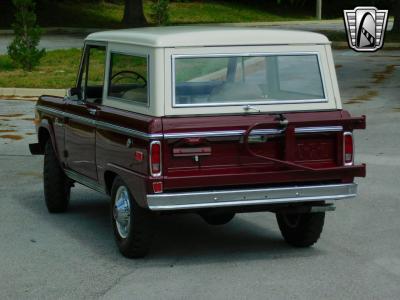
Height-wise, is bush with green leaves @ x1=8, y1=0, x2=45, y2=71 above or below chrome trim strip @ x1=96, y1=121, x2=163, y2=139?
below

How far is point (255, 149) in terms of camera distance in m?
7.65

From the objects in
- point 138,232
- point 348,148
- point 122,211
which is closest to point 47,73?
point 122,211

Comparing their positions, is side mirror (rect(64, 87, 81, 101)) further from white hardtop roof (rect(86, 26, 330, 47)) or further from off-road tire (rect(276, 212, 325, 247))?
off-road tire (rect(276, 212, 325, 247))

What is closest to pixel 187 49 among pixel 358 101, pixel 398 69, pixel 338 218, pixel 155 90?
pixel 155 90

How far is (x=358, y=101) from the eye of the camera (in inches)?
801

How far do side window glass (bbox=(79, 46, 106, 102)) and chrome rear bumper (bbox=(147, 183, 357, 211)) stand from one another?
177 centimetres

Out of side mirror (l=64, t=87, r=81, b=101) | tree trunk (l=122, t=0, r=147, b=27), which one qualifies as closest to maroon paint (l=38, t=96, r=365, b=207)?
side mirror (l=64, t=87, r=81, b=101)

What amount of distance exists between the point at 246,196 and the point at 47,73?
59.1ft

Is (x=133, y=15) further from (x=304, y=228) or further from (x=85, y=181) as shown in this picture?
(x=304, y=228)

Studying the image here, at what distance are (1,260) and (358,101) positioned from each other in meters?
13.4

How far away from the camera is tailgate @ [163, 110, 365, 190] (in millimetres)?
7410

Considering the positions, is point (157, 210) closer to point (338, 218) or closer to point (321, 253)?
point (321, 253)

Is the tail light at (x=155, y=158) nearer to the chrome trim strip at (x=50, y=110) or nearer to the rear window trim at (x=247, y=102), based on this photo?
the rear window trim at (x=247, y=102)

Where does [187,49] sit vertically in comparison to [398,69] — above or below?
above
